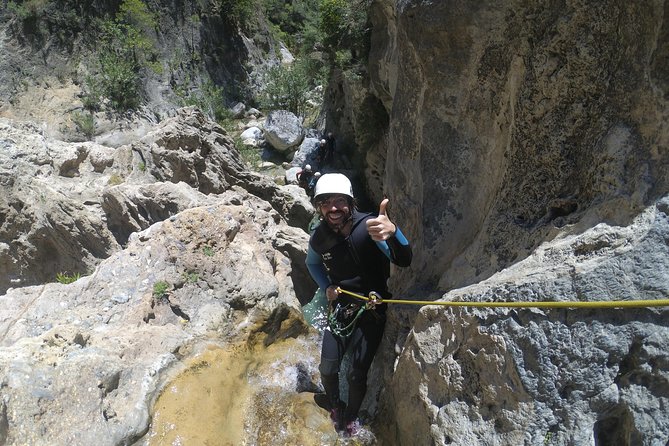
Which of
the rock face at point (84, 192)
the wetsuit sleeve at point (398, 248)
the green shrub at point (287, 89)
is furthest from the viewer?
the green shrub at point (287, 89)

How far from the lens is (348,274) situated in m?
3.85

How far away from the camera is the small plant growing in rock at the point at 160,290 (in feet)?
14.6

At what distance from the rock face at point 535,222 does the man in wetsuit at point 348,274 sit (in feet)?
0.84

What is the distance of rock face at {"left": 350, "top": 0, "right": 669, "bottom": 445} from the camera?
2.17m

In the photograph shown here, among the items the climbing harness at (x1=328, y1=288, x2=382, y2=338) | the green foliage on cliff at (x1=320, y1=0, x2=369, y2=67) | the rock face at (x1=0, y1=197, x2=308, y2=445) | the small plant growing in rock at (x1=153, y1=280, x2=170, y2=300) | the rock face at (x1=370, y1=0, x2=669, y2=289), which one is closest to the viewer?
the rock face at (x1=370, y1=0, x2=669, y2=289)

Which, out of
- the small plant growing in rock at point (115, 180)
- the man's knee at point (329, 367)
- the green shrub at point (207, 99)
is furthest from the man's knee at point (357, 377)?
the green shrub at point (207, 99)

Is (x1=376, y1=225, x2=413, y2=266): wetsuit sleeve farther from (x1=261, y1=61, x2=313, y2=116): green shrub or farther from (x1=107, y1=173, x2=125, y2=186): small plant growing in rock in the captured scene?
(x1=261, y1=61, x2=313, y2=116): green shrub

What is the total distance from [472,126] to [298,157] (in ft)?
47.5

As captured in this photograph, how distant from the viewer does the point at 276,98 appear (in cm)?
2084

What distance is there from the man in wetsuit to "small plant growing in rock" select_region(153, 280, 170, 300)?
5.04ft

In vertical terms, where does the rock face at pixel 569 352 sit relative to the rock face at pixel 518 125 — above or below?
below

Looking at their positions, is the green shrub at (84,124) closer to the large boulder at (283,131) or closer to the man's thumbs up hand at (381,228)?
the large boulder at (283,131)

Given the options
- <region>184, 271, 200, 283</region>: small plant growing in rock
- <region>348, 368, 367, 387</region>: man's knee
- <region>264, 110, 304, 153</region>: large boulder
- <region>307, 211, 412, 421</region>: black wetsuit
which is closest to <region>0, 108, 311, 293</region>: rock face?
<region>184, 271, 200, 283</region>: small plant growing in rock

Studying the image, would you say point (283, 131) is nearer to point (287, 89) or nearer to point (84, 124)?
point (287, 89)
